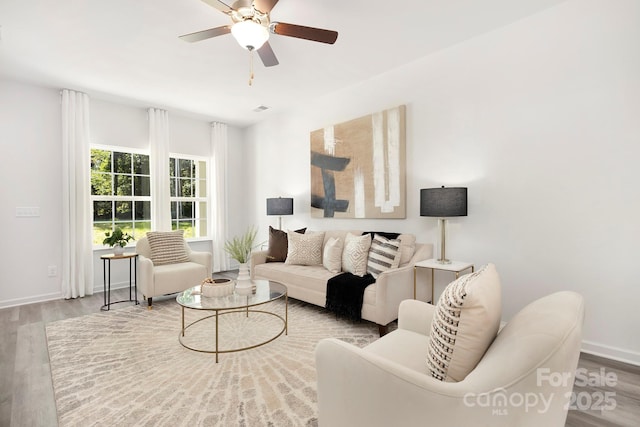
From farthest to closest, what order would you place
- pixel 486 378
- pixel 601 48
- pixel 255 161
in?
pixel 255 161 → pixel 601 48 → pixel 486 378

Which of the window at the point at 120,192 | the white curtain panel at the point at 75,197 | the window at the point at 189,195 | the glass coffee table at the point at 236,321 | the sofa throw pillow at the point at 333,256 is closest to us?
the glass coffee table at the point at 236,321

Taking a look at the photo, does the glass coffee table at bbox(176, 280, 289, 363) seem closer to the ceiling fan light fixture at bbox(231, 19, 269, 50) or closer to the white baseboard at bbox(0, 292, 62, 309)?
the ceiling fan light fixture at bbox(231, 19, 269, 50)

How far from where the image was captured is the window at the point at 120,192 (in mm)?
4559

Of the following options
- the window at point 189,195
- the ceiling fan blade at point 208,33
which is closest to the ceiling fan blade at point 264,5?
the ceiling fan blade at point 208,33

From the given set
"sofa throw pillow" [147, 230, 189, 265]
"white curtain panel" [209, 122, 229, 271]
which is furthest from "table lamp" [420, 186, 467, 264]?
"white curtain panel" [209, 122, 229, 271]

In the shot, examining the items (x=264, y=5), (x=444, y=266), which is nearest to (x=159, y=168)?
(x=264, y=5)

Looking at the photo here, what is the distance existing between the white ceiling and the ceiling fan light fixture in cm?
50

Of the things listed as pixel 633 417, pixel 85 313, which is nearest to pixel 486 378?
pixel 633 417

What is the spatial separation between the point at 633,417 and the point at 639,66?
2.35m

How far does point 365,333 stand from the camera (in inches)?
112

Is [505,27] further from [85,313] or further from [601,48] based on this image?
[85,313]

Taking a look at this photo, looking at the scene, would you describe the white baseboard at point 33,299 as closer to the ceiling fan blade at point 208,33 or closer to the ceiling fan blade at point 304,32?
the ceiling fan blade at point 208,33

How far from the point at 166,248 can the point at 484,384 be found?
161 inches

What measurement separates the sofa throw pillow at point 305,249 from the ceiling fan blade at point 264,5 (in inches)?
99.2
